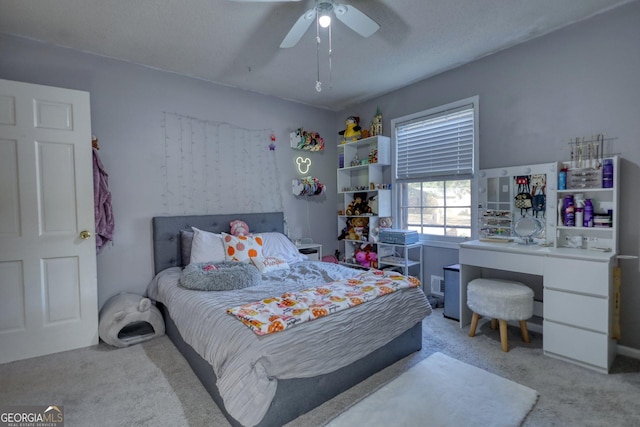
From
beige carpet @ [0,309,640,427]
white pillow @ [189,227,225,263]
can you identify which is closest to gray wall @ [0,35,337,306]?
white pillow @ [189,227,225,263]

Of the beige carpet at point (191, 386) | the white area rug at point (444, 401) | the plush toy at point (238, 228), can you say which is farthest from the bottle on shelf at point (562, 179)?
the plush toy at point (238, 228)

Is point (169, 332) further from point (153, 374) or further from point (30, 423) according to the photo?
point (30, 423)

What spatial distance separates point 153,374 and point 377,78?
11.3 ft

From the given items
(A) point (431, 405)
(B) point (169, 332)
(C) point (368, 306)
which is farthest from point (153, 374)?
(A) point (431, 405)

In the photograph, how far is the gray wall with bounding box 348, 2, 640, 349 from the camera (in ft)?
7.34

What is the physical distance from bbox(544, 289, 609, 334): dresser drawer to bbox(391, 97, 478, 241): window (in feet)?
3.44

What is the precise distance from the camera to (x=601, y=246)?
2.31 metres

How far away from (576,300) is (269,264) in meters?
2.41

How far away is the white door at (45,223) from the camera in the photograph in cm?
227

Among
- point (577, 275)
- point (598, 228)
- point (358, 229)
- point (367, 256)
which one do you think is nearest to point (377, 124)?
point (358, 229)

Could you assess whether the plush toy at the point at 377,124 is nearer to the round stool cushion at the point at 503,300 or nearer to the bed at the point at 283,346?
the bed at the point at 283,346

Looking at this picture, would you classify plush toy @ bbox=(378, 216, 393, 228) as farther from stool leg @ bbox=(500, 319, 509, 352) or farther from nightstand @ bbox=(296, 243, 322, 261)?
stool leg @ bbox=(500, 319, 509, 352)

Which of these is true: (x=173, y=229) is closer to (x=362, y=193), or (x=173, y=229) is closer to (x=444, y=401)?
(x=362, y=193)

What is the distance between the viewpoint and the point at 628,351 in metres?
2.26
